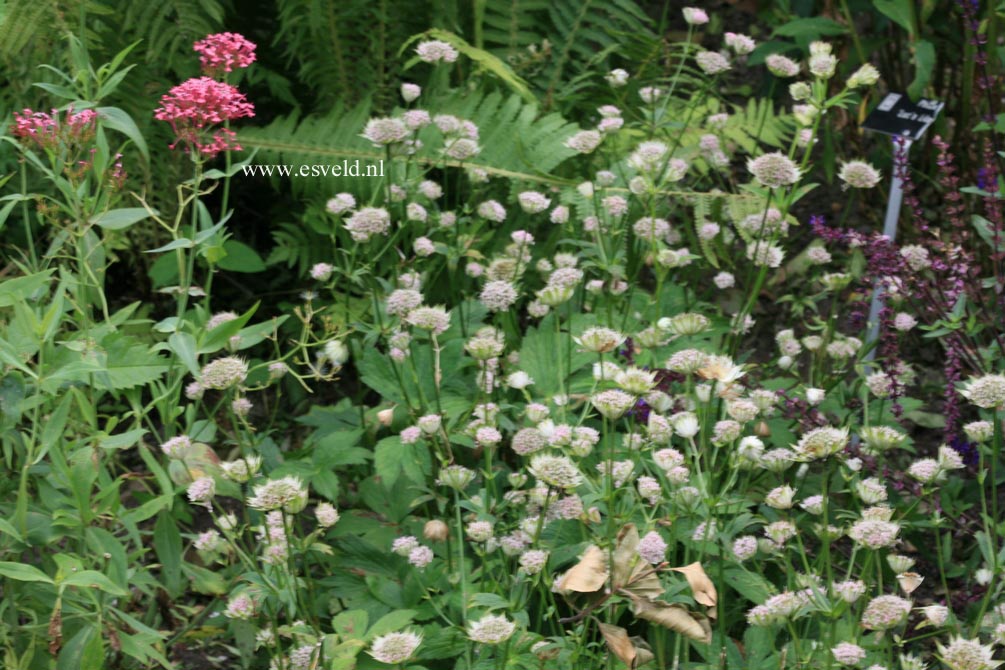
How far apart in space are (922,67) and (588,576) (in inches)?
66.8

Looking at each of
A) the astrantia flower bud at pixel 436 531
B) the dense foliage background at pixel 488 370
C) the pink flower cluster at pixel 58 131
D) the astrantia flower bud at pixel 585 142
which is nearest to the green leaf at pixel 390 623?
the dense foliage background at pixel 488 370

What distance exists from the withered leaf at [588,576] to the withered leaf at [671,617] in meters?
0.06

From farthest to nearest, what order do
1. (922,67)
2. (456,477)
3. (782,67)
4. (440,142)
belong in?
(440,142) → (922,67) → (782,67) → (456,477)

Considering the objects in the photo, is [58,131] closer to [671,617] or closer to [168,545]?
[168,545]

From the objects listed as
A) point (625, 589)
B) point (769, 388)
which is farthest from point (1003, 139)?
point (625, 589)

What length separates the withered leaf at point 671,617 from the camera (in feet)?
4.97

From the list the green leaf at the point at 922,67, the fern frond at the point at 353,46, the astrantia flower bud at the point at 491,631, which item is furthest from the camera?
the fern frond at the point at 353,46

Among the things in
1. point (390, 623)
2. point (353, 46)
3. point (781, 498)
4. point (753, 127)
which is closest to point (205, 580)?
point (390, 623)

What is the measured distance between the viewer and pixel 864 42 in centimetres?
303

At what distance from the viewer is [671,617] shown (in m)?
1.53

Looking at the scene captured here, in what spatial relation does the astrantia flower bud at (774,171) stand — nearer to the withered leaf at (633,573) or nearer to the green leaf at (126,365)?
the withered leaf at (633,573)

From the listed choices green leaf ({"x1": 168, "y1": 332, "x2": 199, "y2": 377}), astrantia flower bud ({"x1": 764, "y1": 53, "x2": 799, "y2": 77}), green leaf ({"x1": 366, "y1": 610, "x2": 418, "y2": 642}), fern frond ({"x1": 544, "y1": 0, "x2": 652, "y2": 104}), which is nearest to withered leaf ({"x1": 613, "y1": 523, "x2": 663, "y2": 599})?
green leaf ({"x1": 366, "y1": 610, "x2": 418, "y2": 642})

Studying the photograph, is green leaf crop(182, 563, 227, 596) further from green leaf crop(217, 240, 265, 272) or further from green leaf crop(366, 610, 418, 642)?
green leaf crop(217, 240, 265, 272)

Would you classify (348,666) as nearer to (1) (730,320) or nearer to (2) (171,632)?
(2) (171,632)
